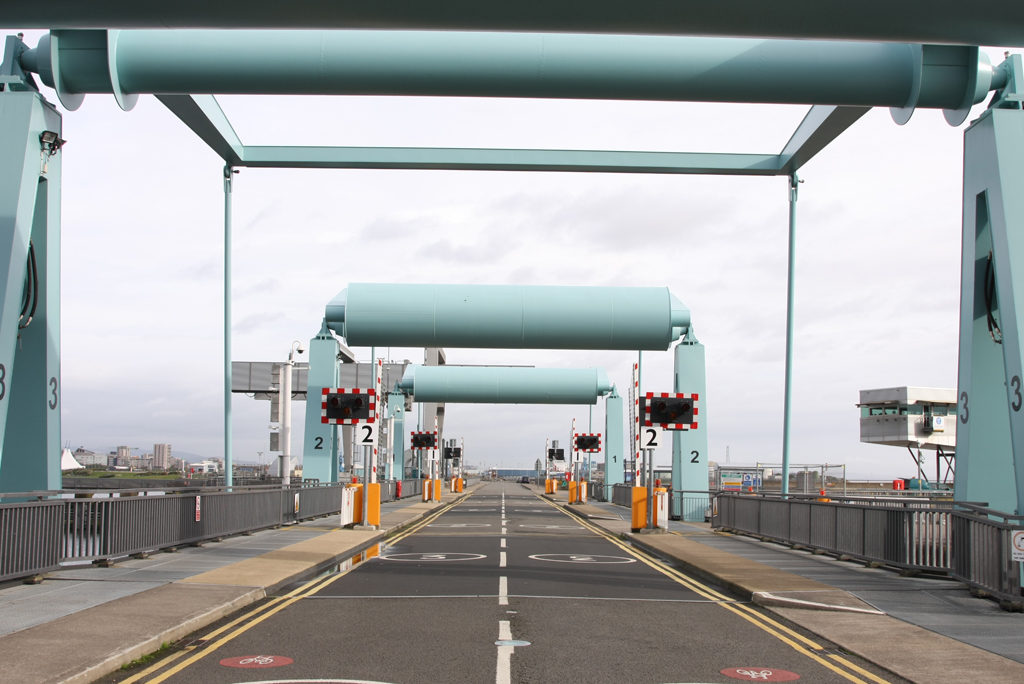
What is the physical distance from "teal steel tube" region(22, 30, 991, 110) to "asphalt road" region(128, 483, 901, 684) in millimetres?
7536

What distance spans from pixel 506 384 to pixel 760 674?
4131cm

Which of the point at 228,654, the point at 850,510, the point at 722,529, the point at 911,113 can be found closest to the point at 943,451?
the point at 722,529

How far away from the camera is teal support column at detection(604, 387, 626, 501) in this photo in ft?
173

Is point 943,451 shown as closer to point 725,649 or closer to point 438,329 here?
point 438,329

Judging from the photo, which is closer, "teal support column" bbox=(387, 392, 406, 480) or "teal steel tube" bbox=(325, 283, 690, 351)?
"teal steel tube" bbox=(325, 283, 690, 351)

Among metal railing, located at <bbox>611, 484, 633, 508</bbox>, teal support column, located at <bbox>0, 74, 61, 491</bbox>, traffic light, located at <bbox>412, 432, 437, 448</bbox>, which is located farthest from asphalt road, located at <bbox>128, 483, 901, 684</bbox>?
traffic light, located at <bbox>412, 432, 437, 448</bbox>

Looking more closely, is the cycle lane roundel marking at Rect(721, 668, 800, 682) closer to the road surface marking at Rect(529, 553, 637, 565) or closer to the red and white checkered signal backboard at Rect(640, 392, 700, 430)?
the road surface marking at Rect(529, 553, 637, 565)

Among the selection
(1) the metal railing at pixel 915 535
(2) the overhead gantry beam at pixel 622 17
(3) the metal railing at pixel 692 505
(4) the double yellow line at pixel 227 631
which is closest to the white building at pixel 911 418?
(3) the metal railing at pixel 692 505

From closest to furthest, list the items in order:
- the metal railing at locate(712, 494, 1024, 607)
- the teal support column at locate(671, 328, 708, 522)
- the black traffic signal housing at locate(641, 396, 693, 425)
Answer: the metal railing at locate(712, 494, 1024, 607)
the black traffic signal housing at locate(641, 396, 693, 425)
the teal support column at locate(671, 328, 708, 522)

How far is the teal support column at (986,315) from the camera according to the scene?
13688mm

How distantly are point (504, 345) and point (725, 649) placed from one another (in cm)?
2274

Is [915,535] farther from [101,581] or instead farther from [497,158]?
[497,158]

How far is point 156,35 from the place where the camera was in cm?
1441

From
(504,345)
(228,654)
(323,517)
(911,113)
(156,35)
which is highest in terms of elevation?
(156,35)
